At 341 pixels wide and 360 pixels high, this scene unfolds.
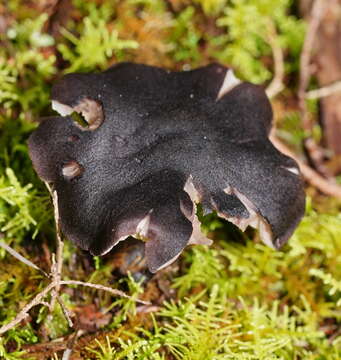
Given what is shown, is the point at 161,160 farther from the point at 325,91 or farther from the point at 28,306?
the point at 325,91

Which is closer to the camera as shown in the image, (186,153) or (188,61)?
(186,153)

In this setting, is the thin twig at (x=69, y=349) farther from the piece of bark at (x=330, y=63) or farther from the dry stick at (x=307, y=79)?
the piece of bark at (x=330, y=63)

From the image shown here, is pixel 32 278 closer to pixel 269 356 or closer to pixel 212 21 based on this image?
pixel 269 356

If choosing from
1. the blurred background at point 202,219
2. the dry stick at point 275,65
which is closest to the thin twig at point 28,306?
the blurred background at point 202,219

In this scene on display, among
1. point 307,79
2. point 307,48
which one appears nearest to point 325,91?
point 307,79

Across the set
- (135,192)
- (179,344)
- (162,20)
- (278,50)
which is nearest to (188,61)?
(162,20)
